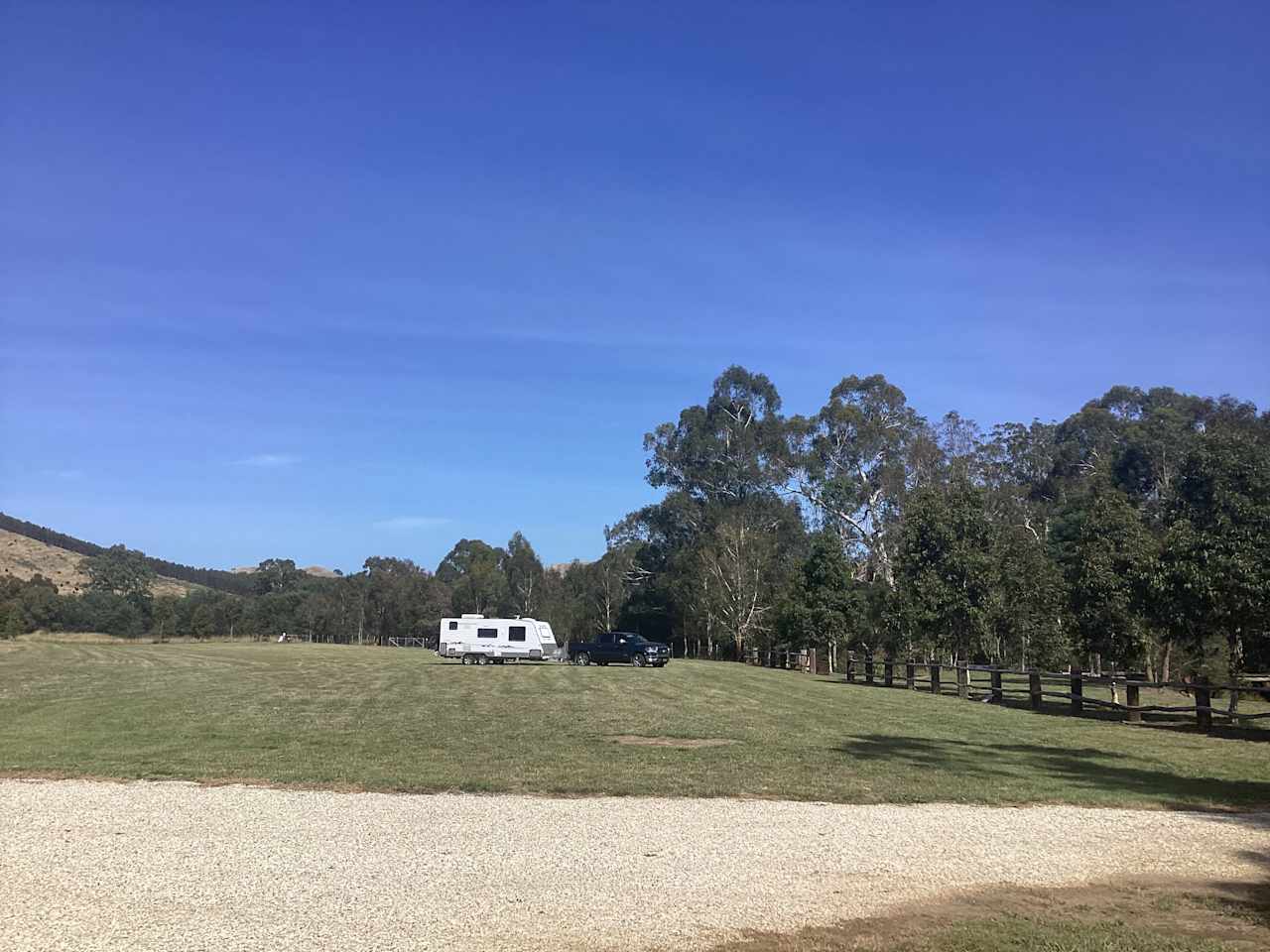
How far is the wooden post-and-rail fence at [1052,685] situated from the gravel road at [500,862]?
11.3 meters

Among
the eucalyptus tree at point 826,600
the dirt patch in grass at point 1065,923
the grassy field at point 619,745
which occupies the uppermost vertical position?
the eucalyptus tree at point 826,600

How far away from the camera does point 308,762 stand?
13.5 m

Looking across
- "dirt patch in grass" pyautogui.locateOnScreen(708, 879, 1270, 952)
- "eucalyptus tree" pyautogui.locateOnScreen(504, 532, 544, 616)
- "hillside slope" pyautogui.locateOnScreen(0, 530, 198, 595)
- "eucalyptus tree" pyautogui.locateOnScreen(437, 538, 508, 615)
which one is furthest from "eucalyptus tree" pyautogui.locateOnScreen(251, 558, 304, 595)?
"dirt patch in grass" pyautogui.locateOnScreen(708, 879, 1270, 952)

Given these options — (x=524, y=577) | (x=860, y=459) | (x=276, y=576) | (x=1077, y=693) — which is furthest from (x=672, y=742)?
(x=276, y=576)

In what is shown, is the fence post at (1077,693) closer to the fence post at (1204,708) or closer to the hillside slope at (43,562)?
the fence post at (1204,708)

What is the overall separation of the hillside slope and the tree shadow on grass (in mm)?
149799

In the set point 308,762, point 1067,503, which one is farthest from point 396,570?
point 308,762

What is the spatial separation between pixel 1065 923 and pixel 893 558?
37.9 meters

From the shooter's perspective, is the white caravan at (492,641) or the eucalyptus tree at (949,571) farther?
the white caravan at (492,641)

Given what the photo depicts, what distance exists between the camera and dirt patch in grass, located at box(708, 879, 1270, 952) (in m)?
6.21

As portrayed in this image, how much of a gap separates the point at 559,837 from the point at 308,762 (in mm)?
5790

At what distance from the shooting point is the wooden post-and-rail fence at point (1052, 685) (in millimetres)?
20797

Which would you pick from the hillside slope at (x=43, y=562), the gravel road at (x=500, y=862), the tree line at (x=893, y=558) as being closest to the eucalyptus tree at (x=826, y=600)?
the tree line at (x=893, y=558)

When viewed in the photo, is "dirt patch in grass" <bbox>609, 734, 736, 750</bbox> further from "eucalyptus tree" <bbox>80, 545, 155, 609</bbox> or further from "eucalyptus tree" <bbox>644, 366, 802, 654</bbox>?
"eucalyptus tree" <bbox>80, 545, 155, 609</bbox>
